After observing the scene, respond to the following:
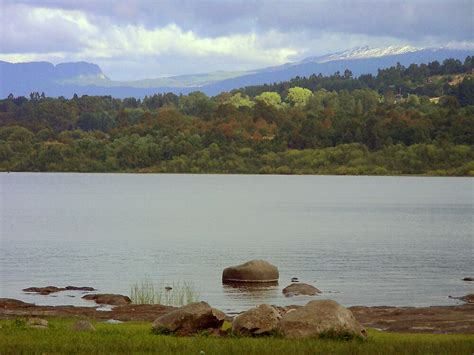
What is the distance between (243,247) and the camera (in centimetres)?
8994

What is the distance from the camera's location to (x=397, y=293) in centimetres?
5491

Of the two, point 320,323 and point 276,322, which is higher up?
point 320,323

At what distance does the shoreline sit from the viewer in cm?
3788

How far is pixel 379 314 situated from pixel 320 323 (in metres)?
14.2

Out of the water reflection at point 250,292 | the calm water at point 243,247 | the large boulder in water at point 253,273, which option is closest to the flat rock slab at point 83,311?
the calm water at point 243,247

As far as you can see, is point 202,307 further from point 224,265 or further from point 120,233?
point 120,233

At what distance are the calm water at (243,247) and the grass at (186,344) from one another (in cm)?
1686

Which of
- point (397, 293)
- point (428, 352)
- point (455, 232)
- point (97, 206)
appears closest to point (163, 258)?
point (397, 293)

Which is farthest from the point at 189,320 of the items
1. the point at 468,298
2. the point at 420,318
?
the point at 468,298

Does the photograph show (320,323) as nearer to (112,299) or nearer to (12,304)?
(12,304)

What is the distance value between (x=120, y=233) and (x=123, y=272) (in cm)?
3904

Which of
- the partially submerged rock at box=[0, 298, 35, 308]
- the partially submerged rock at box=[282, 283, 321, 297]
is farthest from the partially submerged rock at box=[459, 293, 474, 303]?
the partially submerged rock at box=[0, 298, 35, 308]

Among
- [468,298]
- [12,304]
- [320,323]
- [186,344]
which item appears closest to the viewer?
[186,344]

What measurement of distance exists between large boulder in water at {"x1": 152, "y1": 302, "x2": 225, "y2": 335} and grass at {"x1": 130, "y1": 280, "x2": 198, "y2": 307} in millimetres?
16888
